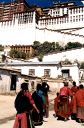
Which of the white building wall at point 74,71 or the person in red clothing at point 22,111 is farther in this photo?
the white building wall at point 74,71

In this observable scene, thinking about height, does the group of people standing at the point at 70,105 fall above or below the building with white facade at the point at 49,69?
above

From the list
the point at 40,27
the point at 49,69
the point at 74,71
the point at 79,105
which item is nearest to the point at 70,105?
the point at 79,105

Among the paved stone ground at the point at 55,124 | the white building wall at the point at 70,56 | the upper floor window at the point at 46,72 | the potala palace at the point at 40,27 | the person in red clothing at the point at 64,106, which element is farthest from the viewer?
the potala palace at the point at 40,27

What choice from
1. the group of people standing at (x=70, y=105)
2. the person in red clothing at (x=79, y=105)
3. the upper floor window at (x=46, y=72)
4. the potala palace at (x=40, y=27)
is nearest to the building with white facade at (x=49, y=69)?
the upper floor window at (x=46, y=72)

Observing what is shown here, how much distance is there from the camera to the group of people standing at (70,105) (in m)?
11.8

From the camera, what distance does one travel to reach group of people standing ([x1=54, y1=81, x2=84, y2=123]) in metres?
11.8

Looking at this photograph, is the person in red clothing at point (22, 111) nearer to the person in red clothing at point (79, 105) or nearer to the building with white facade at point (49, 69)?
the person in red clothing at point (79, 105)

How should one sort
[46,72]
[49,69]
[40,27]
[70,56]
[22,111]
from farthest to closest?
[40,27] < [70,56] < [49,69] < [46,72] < [22,111]

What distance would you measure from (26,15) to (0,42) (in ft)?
35.4

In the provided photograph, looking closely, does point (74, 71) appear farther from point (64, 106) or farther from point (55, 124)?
point (55, 124)

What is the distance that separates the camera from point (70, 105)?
1220 cm

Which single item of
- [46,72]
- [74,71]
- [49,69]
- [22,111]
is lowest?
[74,71]

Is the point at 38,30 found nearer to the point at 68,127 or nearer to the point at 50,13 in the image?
the point at 50,13

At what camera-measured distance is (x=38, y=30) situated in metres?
72.2
